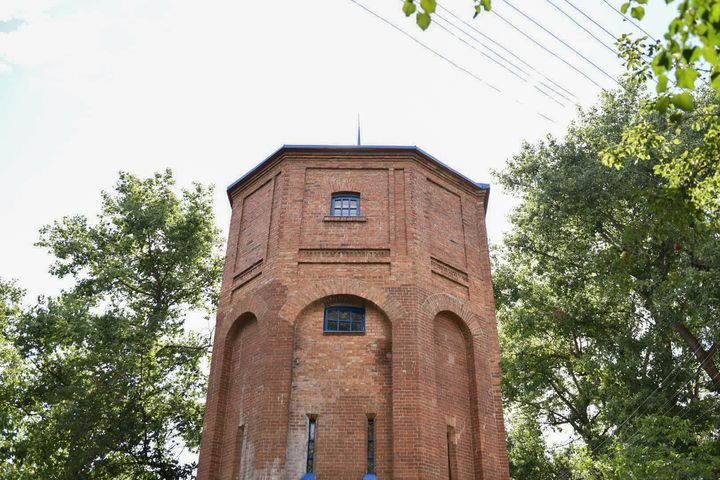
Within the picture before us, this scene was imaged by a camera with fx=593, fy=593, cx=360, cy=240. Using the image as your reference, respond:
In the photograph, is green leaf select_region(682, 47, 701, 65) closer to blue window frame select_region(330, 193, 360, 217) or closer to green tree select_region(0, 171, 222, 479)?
blue window frame select_region(330, 193, 360, 217)

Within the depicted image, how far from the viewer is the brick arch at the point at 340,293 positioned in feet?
39.8

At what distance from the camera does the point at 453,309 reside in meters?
12.9

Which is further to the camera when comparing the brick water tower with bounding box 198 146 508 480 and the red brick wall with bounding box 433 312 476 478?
the red brick wall with bounding box 433 312 476 478

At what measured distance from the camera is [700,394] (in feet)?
58.7

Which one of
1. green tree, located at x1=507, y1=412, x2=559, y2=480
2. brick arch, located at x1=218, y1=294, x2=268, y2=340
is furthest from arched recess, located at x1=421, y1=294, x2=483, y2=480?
green tree, located at x1=507, y1=412, x2=559, y2=480

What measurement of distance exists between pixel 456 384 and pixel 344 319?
2705mm

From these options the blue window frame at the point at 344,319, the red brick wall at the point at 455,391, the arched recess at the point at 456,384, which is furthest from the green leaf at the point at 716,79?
the blue window frame at the point at 344,319

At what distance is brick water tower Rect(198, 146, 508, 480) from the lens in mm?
11031

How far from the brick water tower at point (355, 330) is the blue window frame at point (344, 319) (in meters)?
0.03

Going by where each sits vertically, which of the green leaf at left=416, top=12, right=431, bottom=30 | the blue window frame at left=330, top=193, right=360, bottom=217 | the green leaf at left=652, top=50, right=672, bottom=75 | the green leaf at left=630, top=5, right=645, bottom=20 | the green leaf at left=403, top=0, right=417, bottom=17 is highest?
the blue window frame at left=330, top=193, right=360, bottom=217

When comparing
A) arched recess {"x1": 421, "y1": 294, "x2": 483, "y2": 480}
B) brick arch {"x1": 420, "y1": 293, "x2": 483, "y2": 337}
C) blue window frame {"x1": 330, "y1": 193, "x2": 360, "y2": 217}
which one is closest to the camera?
arched recess {"x1": 421, "y1": 294, "x2": 483, "y2": 480}

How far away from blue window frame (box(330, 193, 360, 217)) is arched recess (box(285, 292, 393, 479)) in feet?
6.80

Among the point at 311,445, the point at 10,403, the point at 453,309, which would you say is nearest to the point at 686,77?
the point at 311,445

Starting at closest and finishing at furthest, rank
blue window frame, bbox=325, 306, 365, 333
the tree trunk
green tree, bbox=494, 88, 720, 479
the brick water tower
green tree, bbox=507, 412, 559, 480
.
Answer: the brick water tower → blue window frame, bbox=325, 306, 365, 333 → green tree, bbox=494, 88, 720, 479 → the tree trunk → green tree, bbox=507, 412, 559, 480
